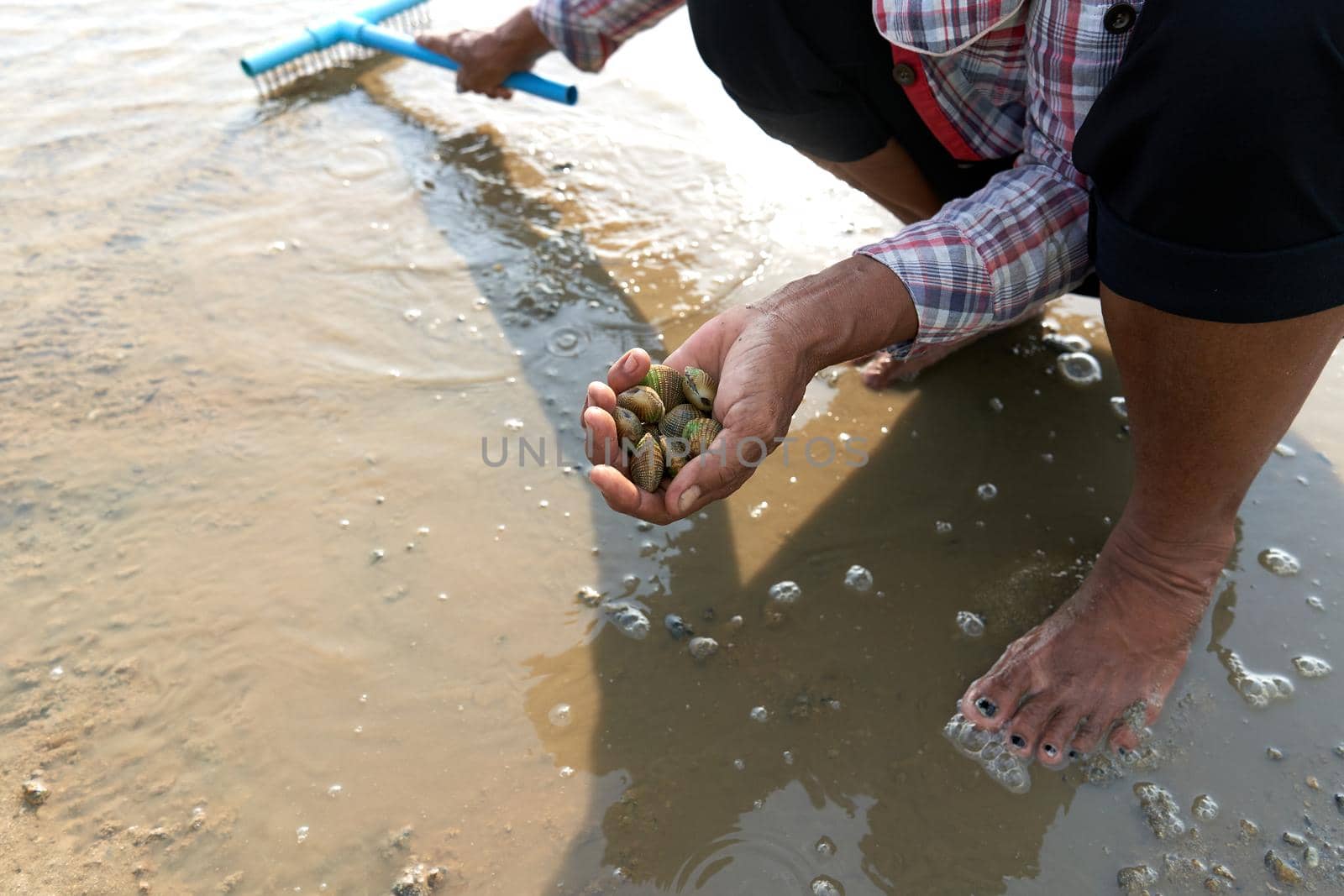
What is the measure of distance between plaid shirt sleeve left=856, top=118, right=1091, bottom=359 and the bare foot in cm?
54

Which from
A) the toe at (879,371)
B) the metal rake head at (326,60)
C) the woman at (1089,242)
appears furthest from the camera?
the metal rake head at (326,60)

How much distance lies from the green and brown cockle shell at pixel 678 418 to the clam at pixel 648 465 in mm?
60

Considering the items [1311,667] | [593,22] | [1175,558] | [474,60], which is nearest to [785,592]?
[1175,558]

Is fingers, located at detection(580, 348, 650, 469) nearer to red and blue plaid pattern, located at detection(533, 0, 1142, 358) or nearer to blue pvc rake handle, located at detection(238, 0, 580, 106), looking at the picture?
red and blue plaid pattern, located at detection(533, 0, 1142, 358)

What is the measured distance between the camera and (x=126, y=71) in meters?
4.21

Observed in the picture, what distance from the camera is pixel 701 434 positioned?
74.2 inches

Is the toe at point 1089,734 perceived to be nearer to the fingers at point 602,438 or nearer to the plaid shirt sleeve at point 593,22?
the fingers at point 602,438

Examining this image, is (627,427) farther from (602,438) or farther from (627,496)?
(627,496)

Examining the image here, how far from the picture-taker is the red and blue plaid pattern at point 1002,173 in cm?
182

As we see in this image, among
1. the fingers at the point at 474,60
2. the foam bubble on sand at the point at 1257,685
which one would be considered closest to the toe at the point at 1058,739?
the foam bubble on sand at the point at 1257,685

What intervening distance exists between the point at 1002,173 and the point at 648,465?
3.24 ft

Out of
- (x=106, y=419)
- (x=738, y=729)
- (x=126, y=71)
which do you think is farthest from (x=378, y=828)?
(x=126, y=71)

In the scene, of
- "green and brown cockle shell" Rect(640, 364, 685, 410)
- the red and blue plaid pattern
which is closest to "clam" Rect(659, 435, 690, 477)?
"green and brown cockle shell" Rect(640, 364, 685, 410)

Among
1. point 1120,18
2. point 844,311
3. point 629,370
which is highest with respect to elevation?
point 1120,18
